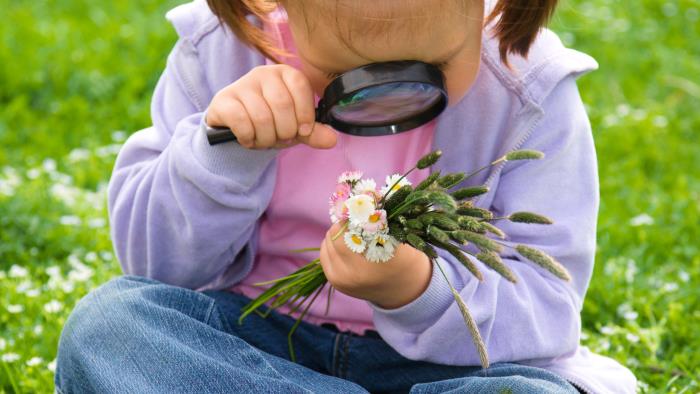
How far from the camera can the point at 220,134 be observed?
1.96 metres

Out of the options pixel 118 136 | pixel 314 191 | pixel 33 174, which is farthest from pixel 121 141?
pixel 314 191

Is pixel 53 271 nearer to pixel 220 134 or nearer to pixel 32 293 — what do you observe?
pixel 32 293

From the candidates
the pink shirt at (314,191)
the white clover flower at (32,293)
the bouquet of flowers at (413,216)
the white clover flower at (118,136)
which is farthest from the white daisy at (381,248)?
the white clover flower at (118,136)

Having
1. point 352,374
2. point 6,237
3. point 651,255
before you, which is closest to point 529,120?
point 352,374

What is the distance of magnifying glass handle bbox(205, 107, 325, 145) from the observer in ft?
6.38

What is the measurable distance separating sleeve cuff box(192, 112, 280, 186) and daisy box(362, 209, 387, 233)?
40cm

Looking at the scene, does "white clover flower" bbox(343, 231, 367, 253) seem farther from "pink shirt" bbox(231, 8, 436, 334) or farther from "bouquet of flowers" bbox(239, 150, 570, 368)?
"pink shirt" bbox(231, 8, 436, 334)

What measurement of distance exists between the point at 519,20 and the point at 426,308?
1.89 feet

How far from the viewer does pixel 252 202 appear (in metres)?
2.13

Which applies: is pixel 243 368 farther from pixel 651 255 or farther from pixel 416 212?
pixel 651 255

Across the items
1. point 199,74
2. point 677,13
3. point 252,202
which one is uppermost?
point 199,74

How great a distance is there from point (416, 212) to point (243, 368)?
0.51 meters

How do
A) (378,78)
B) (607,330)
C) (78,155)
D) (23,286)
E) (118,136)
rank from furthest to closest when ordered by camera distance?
(118,136), (78,155), (23,286), (607,330), (378,78)

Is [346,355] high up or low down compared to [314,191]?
down
